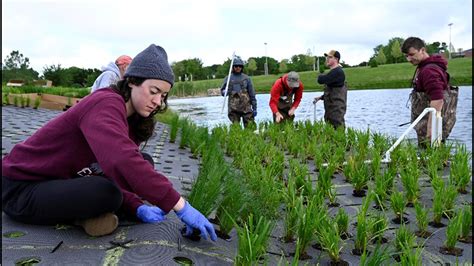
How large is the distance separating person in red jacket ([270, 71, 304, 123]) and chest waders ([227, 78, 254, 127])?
0.43 m

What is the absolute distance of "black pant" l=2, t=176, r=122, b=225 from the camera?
163 centimetres

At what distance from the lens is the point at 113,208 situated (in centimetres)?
169

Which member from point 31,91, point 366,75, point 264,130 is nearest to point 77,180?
point 264,130

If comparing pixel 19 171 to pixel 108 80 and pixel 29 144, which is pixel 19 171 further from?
pixel 108 80

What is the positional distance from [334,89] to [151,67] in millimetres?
4216

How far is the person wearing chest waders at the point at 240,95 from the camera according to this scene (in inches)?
247

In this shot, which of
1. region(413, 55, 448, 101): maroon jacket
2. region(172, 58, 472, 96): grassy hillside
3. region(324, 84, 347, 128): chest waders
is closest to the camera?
region(413, 55, 448, 101): maroon jacket

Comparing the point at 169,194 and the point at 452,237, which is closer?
the point at 169,194

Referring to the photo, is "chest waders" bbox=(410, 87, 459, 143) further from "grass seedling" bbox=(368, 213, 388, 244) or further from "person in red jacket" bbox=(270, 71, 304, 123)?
"grass seedling" bbox=(368, 213, 388, 244)

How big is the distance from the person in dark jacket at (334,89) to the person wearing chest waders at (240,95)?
109cm

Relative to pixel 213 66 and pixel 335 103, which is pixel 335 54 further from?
pixel 213 66

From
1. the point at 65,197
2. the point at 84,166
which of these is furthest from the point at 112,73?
the point at 65,197

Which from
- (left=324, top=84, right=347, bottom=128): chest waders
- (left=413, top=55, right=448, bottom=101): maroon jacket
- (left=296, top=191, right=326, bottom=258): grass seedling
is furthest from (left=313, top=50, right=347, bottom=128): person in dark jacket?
(left=296, top=191, right=326, bottom=258): grass seedling

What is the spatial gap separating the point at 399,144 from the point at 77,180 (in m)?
2.81
